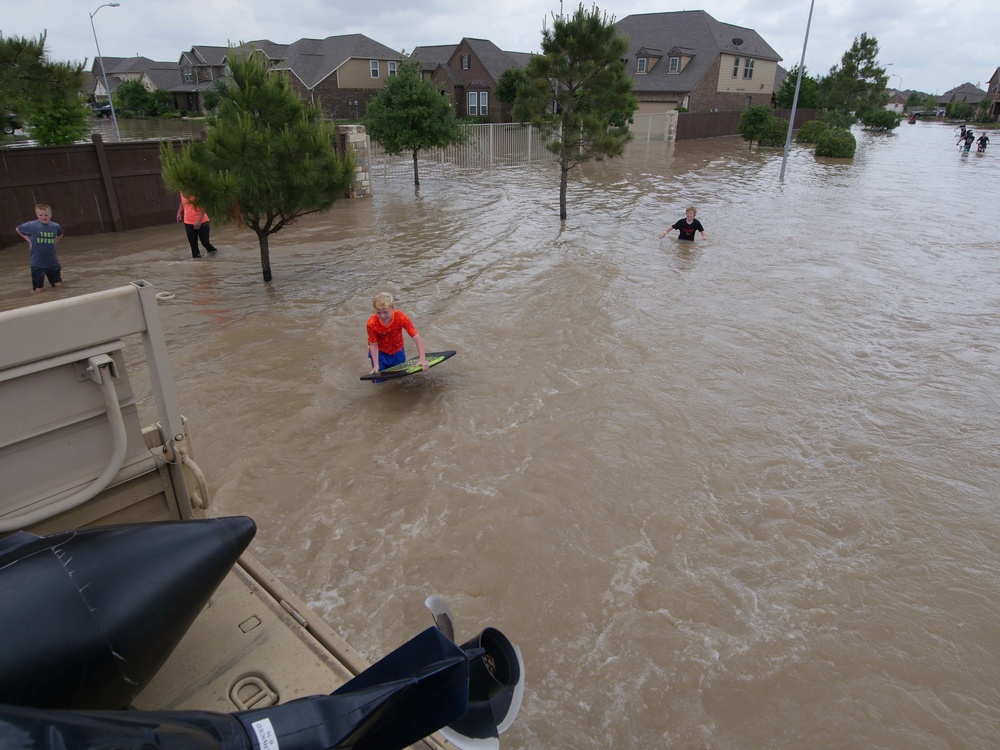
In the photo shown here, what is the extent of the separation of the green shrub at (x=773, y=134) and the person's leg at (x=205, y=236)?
32956 mm

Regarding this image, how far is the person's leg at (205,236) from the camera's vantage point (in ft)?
43.0

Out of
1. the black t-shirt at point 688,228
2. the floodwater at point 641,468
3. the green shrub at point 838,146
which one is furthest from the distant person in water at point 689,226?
the green shrub at point 838,146

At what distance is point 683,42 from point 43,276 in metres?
48.0

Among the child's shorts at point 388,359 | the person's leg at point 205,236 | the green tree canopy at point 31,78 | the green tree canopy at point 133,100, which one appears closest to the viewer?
the child's shorts at point 388,359

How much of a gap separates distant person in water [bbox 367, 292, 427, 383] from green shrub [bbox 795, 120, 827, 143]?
39.4 meters

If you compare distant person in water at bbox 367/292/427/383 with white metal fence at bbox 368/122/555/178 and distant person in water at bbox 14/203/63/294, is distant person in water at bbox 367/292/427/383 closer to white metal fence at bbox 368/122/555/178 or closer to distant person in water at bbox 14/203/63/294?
distant person in water at bbox 14/203/63/294

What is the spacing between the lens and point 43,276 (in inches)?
422

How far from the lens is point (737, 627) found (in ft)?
14.3

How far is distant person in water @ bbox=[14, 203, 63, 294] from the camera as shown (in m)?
10.2

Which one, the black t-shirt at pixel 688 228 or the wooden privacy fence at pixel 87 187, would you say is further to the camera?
the black t-shirt at pixel 688 228

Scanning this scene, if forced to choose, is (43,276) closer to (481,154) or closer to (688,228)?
(688,228)

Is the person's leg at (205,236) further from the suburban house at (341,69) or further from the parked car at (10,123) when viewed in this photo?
the suburban house at (341,69)

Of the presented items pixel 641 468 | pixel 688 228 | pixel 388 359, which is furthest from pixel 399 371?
pixel 688 228

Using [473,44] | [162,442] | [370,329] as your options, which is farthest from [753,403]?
[473,44]
